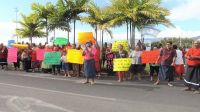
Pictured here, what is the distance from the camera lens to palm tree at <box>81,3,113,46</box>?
25.4 metres

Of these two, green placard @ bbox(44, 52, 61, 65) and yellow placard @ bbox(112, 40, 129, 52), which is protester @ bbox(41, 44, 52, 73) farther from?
yellow placard @ bbox(112, 40, 129, 52)

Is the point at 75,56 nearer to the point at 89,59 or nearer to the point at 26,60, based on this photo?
the point at 89,59

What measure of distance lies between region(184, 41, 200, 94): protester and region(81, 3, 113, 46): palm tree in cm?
903

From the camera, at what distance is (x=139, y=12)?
23875 millimetres

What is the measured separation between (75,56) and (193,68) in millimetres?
7799

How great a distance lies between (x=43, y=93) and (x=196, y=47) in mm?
5310

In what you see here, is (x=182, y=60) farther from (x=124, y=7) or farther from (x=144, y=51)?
(x=124, y=7)

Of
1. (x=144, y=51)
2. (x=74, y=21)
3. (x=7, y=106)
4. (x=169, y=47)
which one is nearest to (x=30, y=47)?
(x=74, y=21)

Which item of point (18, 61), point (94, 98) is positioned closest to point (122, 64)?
point (94, 98)

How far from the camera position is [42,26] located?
31.1 meters

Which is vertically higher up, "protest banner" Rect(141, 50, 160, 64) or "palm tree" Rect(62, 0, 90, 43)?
"palm tree" Rect(62, 0, 90, 43)

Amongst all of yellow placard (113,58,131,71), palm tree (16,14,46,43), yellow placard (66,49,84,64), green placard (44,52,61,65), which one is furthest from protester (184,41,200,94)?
palm tree (16,14,46,43)

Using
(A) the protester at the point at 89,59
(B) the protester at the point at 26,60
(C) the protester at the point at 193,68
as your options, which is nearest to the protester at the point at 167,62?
(C) the protester at the point at 193,68

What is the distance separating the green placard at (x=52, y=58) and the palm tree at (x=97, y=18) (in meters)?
3.12
